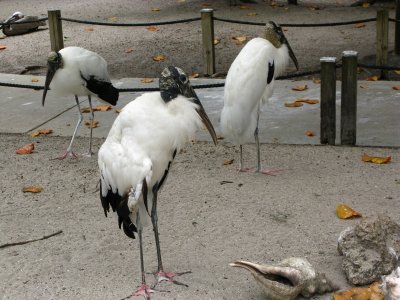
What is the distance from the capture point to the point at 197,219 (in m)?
4.87

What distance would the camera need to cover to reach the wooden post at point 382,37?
8.66m

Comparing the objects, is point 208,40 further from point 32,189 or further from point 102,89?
point 32,189

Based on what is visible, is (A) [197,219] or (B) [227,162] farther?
(B) [227,162]

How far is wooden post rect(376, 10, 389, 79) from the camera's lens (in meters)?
8.66

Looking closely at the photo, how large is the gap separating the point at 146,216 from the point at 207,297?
578 mm

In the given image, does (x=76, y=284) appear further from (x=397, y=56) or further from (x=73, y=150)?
(x=397, y=56)

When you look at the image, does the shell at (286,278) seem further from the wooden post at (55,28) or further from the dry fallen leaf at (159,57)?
the wooden post at (55,28)

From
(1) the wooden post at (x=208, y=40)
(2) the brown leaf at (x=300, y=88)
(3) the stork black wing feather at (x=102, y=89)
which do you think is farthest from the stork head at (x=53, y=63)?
(1) the wooden post at (x=208, y=40)

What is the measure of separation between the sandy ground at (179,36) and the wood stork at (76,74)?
9.79 ft

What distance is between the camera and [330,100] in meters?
6.26

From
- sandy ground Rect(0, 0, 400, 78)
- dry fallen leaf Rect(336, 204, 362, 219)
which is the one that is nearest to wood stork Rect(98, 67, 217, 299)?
dry fallen leaf Rect(336, 204, 362, 219)

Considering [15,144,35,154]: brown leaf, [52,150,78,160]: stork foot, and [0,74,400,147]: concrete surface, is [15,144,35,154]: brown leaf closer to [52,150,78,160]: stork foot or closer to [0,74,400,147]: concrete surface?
[52,150,78,160]: stork foot

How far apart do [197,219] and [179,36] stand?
23.2ft

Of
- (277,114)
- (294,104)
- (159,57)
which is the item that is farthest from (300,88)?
(159,57)
